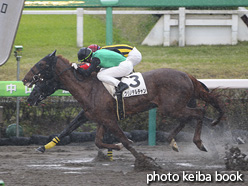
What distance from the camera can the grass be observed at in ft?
35.0

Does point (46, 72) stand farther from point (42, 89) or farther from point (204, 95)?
point (204, 95)

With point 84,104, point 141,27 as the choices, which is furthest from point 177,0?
point 141,27

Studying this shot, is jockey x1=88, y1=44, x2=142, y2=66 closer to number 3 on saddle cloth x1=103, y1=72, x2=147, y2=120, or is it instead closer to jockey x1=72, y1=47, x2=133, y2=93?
jockey x1=72, y1=47, x2=133, y2=93

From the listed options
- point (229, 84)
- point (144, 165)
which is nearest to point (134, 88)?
point (144, 165)

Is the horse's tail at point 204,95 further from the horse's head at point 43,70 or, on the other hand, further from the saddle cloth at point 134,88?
the horse's head at point 43,70

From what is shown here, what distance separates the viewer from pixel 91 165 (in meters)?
6.43

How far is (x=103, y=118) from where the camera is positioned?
616cm

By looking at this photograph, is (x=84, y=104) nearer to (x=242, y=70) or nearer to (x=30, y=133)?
(x=30, y=133)

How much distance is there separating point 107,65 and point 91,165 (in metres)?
1.34

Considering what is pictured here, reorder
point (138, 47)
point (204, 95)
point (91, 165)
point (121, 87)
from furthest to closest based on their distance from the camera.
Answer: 1. point (138, 47)
2. point (204, 95)
3. point (91, 165)
4. point (121, 87)

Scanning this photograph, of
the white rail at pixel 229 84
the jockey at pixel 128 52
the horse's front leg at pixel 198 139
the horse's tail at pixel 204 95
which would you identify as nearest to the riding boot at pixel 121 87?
the jockey at pixel 128 52

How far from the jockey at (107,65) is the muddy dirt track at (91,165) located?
1112 mm

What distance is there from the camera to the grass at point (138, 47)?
1066cm

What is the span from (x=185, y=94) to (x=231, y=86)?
1607 millimetres
